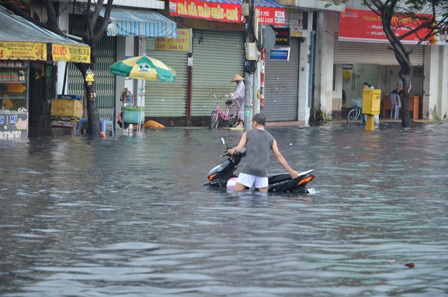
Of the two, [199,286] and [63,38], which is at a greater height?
[63,38]

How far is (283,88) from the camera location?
40156mm

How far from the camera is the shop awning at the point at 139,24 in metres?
30.5

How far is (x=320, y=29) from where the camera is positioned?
1618 inches

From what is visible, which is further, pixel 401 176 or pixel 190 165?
pixel 190 165

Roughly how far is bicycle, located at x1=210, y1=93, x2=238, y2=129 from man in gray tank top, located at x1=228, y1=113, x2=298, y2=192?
19180 millimetres

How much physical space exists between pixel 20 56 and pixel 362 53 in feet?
72.6

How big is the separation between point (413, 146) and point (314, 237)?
16460 millimetres

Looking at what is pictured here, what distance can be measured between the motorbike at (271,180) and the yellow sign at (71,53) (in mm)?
10796

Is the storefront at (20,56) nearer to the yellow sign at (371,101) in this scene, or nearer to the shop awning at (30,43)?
the shop awning at (30,43)

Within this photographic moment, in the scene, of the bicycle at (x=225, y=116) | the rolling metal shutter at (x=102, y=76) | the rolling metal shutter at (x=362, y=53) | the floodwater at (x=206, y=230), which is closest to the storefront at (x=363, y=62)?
the rolling metal shutter at (x=362, y=53)

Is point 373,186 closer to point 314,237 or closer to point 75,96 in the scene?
point 314,237

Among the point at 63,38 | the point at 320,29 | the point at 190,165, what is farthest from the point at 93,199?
the point at 320,29

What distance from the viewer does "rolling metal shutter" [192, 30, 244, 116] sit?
118 feet

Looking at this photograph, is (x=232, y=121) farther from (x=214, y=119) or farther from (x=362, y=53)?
(x=362, y=53)
